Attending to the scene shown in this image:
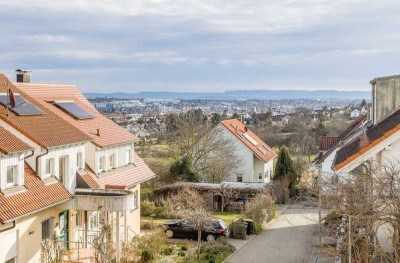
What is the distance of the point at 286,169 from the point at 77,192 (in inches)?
1316

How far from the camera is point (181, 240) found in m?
33.2

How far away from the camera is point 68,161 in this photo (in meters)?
23.7

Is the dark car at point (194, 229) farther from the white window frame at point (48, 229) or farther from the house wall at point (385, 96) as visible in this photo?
the house wall at point (385, 96)

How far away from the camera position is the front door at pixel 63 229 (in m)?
23.2

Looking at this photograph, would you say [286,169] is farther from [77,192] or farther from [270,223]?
[77,192]

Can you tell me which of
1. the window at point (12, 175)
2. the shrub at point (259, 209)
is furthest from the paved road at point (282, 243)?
the window at point (12, 175)

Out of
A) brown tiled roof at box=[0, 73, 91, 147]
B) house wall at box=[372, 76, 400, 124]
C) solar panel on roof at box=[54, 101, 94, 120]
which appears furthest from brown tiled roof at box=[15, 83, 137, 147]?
house wall at box=[372, 76, 400, 124]

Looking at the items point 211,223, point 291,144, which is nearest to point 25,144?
point 211,223

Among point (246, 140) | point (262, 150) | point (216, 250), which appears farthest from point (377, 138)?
point (262, 150)

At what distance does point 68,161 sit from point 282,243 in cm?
1537

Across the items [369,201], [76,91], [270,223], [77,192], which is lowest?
[270,223]

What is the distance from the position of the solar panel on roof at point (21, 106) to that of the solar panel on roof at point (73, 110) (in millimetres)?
4161

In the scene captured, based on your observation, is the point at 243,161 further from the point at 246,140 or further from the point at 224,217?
the point at 224,217

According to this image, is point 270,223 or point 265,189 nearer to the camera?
point 270,223
